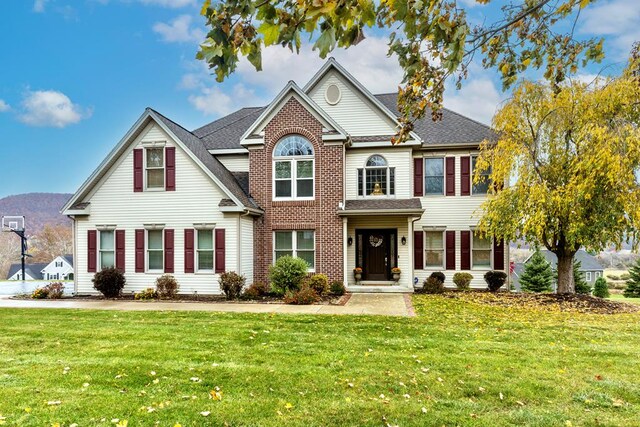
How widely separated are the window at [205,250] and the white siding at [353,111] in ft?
24.1

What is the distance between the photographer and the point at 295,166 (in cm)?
1608

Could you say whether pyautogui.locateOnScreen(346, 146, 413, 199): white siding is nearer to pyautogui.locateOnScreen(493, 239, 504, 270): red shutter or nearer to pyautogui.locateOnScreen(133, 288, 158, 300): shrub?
pyautogui.locateOnScreen(493, 239, 504, 270): red shutter

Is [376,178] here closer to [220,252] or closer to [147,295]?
[220,252]

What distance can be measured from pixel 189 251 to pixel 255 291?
124 inches

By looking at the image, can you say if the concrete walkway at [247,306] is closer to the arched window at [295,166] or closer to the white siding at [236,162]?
the arched window at [295,166]

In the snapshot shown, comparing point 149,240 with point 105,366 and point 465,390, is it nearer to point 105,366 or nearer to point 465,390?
point 105,366

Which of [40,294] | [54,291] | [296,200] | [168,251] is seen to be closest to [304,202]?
[296,200]

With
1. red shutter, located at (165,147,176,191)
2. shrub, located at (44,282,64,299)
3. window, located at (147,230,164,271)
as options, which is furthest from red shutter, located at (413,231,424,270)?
shrub, located at (44,282,64,299)

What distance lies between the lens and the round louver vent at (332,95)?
682 inches

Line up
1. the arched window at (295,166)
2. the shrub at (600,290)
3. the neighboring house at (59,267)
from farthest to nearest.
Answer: the neighboring house at (59,267) → the shrub at (600,290) → the arched window at (295,166)

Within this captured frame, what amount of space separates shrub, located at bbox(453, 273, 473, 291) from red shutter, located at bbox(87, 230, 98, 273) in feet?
48.6

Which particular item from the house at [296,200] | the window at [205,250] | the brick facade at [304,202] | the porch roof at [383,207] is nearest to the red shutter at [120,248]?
the house at [296,200]

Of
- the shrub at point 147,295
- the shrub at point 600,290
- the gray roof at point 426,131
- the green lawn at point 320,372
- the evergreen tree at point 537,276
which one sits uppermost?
the gray roof at point 426,131

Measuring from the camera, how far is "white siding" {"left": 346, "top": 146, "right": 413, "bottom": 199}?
16859 millimetres
